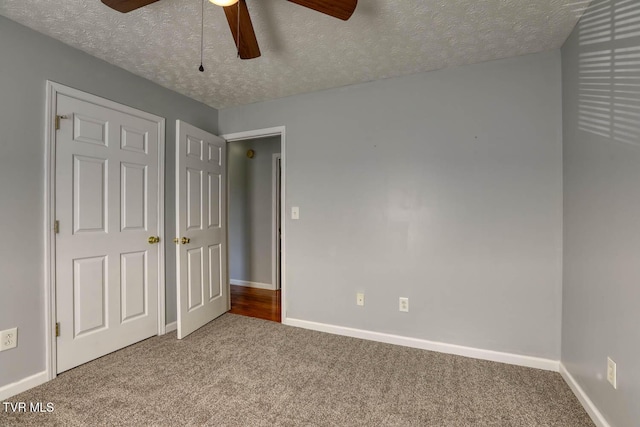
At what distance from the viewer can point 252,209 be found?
15.0 ft

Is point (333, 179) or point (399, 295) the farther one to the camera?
point (333, 179)

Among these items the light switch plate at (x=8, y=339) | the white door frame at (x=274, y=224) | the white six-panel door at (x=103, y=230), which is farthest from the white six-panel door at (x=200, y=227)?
the white door frame at (x=274, y=224)

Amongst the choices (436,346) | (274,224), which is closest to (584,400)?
(436,346)

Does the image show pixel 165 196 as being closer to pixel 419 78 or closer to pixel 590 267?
pixel 419 78

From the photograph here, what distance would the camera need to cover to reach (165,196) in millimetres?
2719

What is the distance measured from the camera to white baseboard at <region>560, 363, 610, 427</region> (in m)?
1.49

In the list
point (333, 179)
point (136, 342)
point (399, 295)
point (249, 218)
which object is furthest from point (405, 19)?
point (249, 218)

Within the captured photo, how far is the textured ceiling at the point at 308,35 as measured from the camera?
1.65 metres

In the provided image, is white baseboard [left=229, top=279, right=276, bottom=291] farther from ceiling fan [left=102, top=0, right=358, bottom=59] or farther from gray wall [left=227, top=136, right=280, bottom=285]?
ceiling fan [left=102, top=0, right=358, bottom=59]

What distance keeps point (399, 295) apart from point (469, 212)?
90cm

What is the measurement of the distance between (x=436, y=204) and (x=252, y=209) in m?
3.02

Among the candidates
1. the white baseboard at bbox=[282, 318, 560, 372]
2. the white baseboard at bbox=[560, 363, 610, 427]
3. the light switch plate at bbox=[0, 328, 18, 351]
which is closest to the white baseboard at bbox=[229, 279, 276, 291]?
the white baseboard at bbox=[282, 318, 560, 372]

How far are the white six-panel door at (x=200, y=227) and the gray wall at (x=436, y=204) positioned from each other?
80 centimetres

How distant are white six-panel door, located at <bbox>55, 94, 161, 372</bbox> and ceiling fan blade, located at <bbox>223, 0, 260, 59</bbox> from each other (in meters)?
1.41
